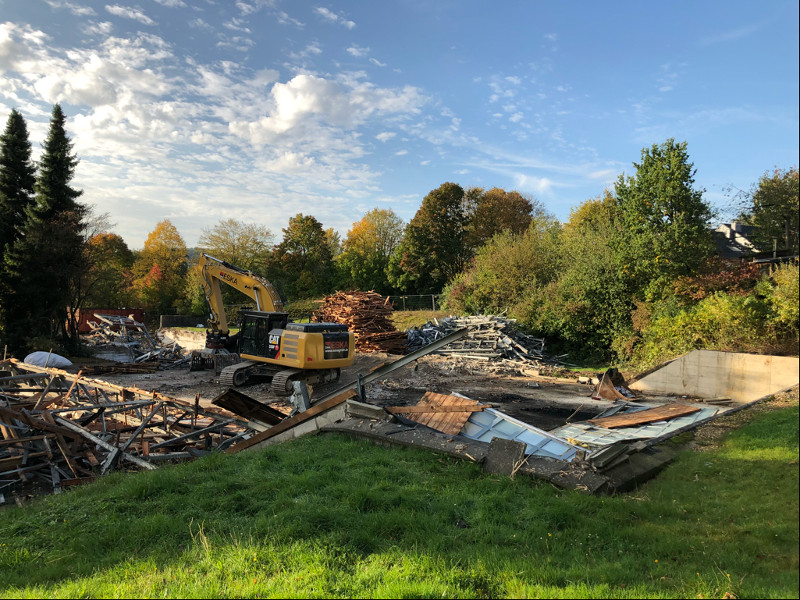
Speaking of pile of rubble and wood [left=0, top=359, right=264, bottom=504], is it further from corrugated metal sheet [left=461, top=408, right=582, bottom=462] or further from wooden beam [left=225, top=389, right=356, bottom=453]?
corrugated metal sheet [left=461, top=408, right=582, bottom=462]

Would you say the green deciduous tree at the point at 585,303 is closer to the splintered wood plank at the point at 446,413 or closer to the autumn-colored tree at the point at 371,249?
the splintered wood plank at the point at 446,413

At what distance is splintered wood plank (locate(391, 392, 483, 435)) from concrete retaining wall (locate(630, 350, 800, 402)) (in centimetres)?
342

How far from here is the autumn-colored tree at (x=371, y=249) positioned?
46.8 meters

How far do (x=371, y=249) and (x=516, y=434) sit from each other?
46.1 meters

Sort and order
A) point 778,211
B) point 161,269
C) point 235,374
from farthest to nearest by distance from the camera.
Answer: point 161,269 → point 235,374 → point 778,211

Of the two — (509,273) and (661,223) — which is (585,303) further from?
(661,223)

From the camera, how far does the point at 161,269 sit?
47938mm

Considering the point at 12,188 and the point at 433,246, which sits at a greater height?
the point at 12,188

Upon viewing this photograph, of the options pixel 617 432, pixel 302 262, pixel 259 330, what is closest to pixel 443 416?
pixel 617 432

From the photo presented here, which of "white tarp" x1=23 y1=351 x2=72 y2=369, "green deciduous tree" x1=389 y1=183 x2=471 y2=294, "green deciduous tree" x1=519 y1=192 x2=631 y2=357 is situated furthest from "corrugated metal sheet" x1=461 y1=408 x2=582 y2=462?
"green deciduous tree" x1=389 y1=183 x2=471 y2=294

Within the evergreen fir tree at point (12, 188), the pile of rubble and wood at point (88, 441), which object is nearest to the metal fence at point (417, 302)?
the evergreen fir tree at point (12, 188)

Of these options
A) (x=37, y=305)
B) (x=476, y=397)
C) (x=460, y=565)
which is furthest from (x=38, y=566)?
(x=37, y=305)

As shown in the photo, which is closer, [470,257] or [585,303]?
[585,303]

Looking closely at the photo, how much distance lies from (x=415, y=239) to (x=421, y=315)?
33.6 ft
